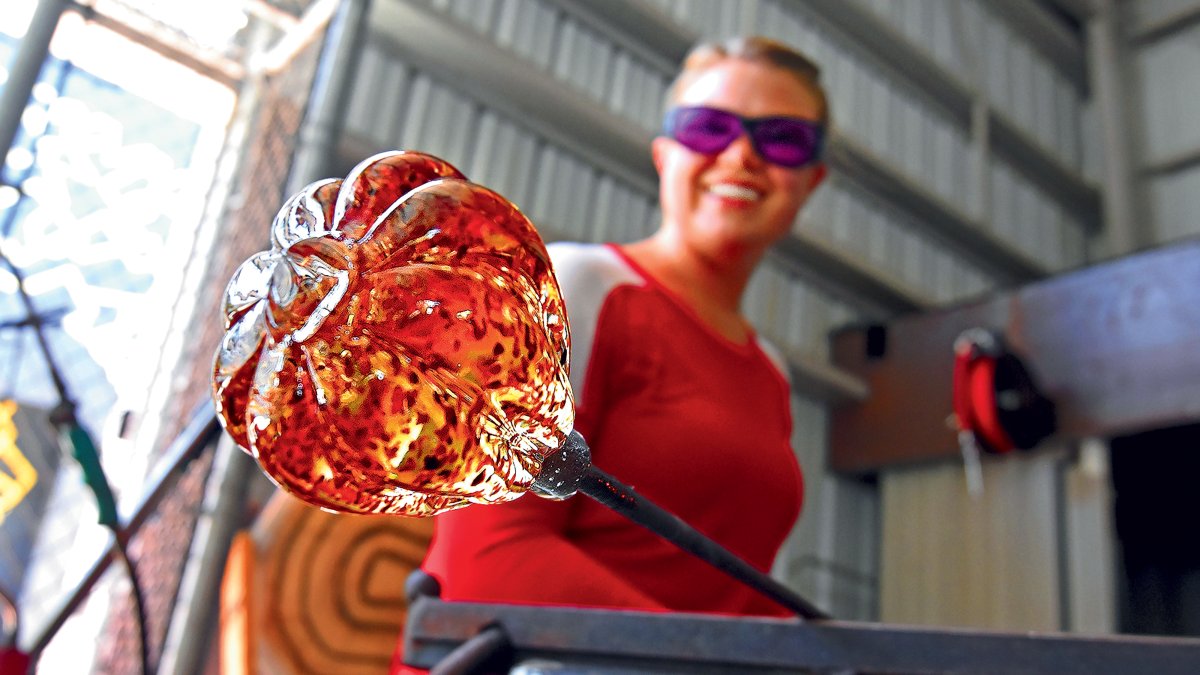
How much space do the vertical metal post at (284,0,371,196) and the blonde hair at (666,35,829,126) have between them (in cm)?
53

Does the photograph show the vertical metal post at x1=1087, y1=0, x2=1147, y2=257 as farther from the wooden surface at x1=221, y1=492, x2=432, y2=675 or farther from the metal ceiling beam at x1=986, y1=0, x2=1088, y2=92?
the wooden surface at x1=221, y1=492, x2=432, y2=675

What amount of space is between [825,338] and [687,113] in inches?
94.4

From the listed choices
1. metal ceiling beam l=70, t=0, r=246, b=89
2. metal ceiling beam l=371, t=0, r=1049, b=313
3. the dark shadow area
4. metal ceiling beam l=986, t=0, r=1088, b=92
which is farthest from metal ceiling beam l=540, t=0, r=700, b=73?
metal ceiling beam l=986, t=0, r=1088, b=92

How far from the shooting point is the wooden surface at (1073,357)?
91.5 inches

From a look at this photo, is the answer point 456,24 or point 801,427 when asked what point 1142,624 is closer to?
point 801,427

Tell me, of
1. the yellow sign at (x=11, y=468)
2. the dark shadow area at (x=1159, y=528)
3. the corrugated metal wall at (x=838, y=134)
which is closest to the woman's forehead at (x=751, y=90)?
the yellow sign at (x=11, y=468)

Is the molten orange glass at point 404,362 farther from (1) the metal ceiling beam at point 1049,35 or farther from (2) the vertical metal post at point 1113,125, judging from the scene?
(1) the metal ceiling beam at point 1049,35

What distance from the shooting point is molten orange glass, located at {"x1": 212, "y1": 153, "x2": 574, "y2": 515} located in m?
0.21

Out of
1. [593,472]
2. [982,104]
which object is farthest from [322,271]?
[982,104]

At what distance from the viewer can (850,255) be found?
3.01 meters

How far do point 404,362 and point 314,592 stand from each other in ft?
2.37

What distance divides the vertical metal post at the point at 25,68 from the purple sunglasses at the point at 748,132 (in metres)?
0.56

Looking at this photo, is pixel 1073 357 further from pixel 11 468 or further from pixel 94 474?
pixel 94 474

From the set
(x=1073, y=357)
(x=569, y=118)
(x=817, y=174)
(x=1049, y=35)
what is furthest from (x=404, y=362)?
(x=1049, y=35)
